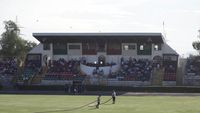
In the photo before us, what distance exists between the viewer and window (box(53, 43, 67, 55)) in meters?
89.6

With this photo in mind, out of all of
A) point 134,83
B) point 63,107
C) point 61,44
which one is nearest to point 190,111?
point 63,107

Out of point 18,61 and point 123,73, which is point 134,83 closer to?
point 123,73

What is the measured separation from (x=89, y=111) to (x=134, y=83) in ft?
122

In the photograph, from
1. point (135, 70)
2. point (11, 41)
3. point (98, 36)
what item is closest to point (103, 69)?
point (135, 70)

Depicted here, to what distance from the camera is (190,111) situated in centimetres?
4150

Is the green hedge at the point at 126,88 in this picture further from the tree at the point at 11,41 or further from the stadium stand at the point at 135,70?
the tree at the point at 11,41

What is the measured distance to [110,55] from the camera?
88.2 metres

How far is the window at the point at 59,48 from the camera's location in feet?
294

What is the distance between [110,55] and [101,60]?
173cm

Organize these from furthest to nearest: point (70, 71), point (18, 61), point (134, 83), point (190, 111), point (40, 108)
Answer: point (18, 61) → point (70, 71) → point (134, 83) → point (40, 108) → point (190, 111)

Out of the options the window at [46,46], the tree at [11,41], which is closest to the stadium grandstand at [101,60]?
the window at [46,46]

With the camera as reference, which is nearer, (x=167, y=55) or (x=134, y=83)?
(x=134, y=83)

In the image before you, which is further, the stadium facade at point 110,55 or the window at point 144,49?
the window at point 144,49

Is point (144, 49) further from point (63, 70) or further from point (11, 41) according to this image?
point (11, 41)
